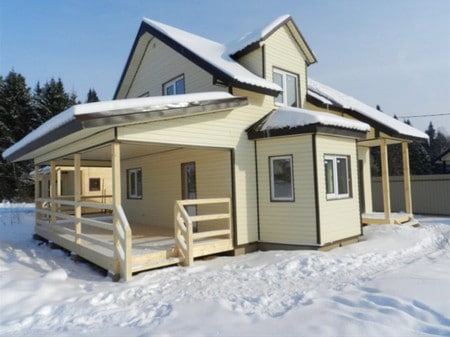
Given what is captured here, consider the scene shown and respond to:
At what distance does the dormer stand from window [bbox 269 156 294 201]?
7.24 ft

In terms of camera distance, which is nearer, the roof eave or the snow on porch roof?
the snow on porch roof

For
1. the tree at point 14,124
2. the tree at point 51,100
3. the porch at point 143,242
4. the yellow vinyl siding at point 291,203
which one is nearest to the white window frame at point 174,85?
the yellow vinyl siding at point 291,203

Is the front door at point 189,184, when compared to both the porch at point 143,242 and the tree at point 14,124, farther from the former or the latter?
the tree at point 14,124

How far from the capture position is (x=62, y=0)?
9.31 m

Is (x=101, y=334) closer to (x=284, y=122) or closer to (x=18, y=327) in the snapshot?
(x=18, y=327)

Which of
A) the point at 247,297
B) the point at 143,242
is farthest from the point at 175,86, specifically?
the point at 247,297

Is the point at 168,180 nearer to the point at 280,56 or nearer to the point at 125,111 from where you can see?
the point at 280,56

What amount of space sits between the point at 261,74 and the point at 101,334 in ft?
26.4

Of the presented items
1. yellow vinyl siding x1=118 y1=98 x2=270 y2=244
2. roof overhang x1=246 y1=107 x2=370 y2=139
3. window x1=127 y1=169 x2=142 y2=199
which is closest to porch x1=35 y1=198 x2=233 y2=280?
yellow vinyl siding x1=118 y1=98 x2=270 y2=244

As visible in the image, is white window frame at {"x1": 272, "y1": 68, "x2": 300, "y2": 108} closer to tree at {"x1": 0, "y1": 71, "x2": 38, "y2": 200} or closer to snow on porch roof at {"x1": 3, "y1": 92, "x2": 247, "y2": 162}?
snow on porch roof at {"x1": 3, "y1": 92, "x2": 247, "y2": 162}

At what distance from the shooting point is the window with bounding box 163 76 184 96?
1095cm

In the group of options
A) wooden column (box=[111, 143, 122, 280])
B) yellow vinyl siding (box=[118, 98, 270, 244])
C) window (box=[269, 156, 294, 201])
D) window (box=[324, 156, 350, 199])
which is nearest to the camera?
wooden column (box=[111, 143, 122, 280])

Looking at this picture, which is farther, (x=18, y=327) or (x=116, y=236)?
(x=116, y=236)

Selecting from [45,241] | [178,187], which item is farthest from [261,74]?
[45,241]
